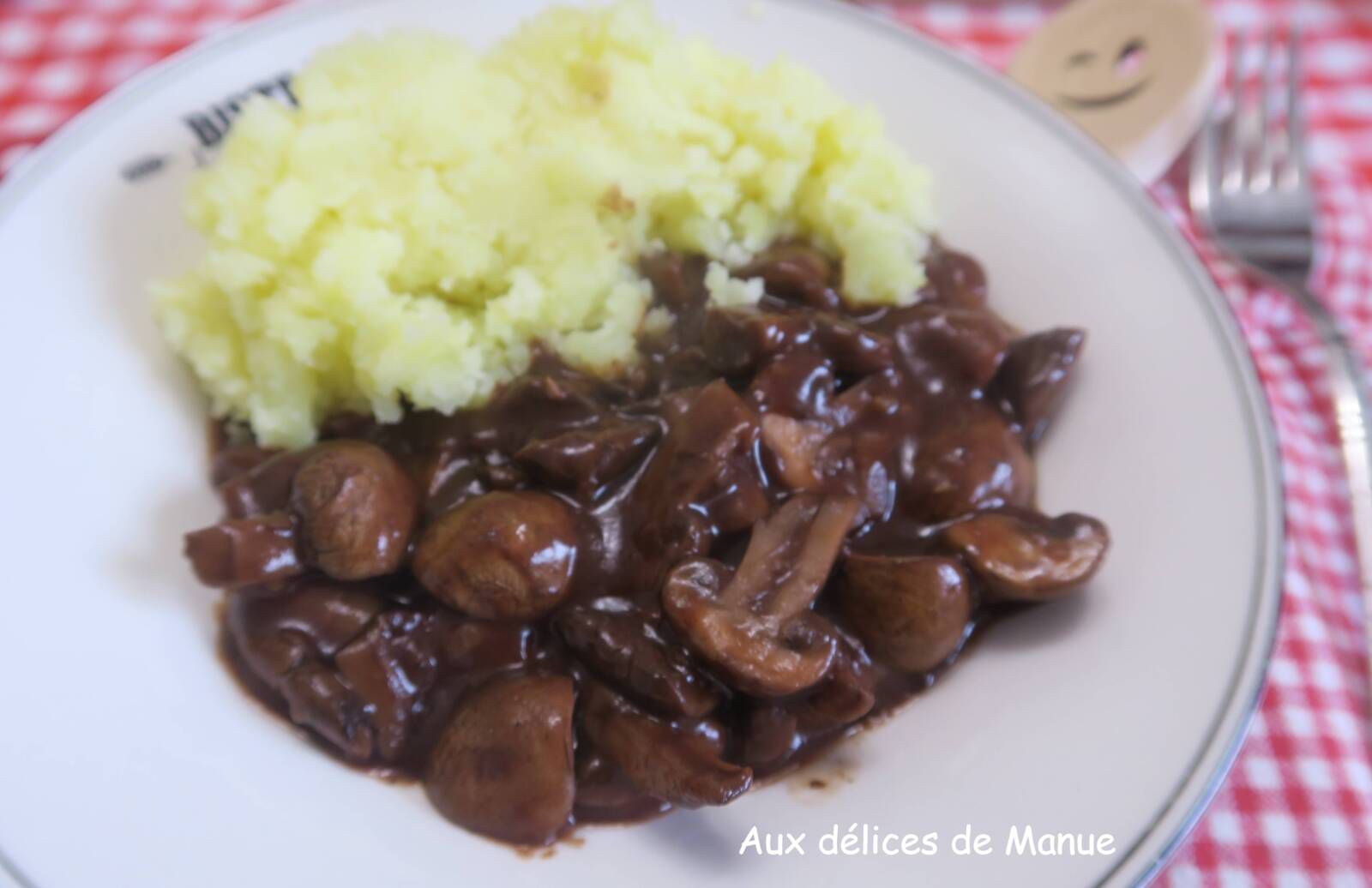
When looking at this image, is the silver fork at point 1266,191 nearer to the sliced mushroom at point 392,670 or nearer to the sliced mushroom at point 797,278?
the sliced mushroom at point 797,278

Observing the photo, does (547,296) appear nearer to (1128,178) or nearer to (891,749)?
(891,749)

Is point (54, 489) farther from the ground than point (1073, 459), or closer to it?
farther from the ground

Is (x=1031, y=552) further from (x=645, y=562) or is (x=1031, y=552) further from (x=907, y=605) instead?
(x=645, y=562)

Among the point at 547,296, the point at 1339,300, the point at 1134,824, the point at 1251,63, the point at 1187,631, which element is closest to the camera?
the point at 1134,824

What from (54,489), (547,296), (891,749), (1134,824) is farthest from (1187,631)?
(54,489)

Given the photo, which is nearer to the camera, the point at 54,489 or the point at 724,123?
the point at 54,489

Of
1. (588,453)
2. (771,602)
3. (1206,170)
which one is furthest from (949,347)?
(1206,170)

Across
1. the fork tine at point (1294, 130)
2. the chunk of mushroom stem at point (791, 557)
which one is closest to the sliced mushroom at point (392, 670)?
the chunk of mushroom stem at point (791, 557)
